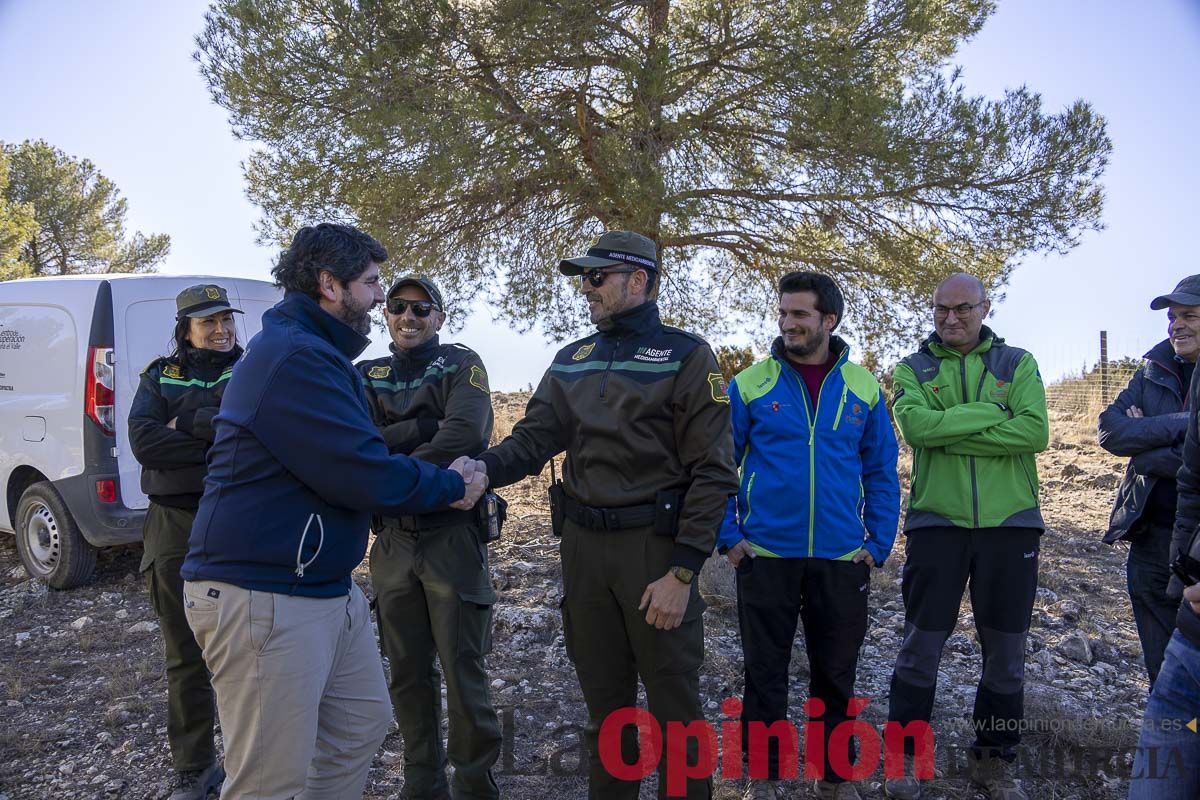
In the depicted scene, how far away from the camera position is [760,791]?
11.3 feet

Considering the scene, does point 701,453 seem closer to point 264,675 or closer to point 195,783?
point 264,675

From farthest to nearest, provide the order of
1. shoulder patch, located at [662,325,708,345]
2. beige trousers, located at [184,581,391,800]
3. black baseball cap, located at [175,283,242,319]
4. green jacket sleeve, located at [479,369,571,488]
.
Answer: black baseball cap, located at [175,283,242,319] < green jacket sleeve, located at [479,369,571,488] < shoulder patch, located at [662,325,708,345] < beige trousers, located at [184,581,391,800]

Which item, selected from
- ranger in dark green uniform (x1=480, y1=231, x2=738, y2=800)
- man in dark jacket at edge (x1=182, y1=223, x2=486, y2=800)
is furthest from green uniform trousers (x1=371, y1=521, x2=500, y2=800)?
man in dark jacket at edge (x1=182, y1=223, x2=486, y2=800)

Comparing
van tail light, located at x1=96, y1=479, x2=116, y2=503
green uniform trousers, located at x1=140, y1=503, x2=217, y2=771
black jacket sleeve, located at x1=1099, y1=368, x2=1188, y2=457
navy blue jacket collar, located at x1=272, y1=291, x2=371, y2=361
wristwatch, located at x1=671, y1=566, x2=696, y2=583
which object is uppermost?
navy blue jacket collar, located at x1=272, y1=291, x2=371, y2=361

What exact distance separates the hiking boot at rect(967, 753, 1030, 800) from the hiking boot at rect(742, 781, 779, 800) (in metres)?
0.89

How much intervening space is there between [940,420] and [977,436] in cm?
16

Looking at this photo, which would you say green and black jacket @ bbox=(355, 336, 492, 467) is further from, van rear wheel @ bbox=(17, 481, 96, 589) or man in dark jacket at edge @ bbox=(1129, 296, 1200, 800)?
van rear wheel @ bbox=(17, 481, 96, 589)

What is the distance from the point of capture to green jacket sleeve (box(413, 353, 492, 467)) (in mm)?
3416

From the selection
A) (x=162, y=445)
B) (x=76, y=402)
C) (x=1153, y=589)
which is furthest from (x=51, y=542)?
(x=1153, y=589)

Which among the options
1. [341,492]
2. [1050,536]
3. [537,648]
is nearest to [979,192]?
[1050,536]

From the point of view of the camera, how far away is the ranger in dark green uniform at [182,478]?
11.6 feet

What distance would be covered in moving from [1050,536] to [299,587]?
7.58 meters

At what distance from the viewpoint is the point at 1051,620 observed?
225 inches

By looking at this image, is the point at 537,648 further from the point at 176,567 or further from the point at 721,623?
the point at 176,567
